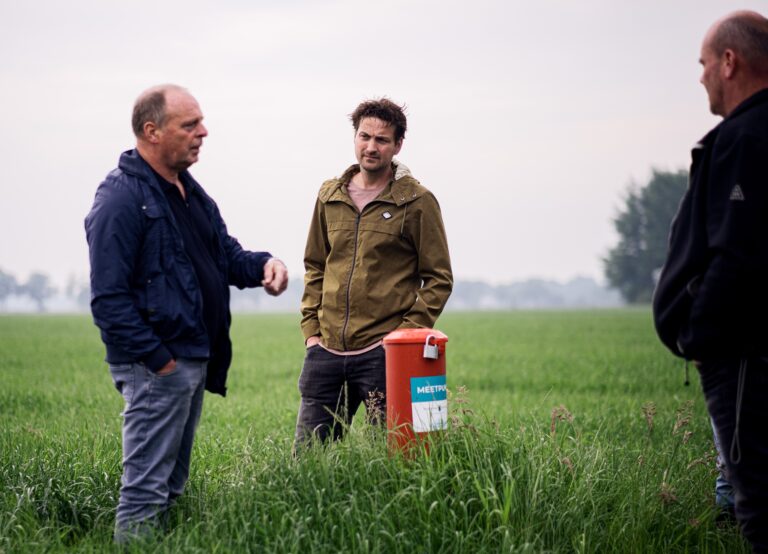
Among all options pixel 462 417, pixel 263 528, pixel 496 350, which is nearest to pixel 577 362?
pixel 496 350

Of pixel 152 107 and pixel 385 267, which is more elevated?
pixel 152 107

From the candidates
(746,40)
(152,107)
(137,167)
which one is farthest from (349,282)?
(746,40)

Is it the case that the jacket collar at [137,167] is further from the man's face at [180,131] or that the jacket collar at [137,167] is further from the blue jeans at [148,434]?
the blue jeans at [148,434]

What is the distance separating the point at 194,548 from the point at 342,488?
835 millimetres

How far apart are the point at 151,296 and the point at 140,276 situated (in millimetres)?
130

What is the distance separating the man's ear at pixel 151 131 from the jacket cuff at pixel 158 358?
107cm

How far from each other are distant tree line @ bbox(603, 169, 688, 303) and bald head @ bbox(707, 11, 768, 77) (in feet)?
290

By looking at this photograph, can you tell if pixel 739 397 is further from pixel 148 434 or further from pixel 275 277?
pixel 148 434

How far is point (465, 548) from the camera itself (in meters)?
4.12

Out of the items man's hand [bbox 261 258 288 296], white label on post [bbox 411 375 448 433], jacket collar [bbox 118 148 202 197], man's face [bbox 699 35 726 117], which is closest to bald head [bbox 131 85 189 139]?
jacket collar [bbox 118 148 202 197]

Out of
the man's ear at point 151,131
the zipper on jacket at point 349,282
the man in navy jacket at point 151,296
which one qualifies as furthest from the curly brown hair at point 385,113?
the man's ear at point 151,131

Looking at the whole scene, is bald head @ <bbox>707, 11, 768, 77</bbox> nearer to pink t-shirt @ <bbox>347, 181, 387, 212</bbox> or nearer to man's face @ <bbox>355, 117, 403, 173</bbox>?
man's face @ <bbox>355, 117, 403, 173</bbox>

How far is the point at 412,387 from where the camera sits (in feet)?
15.5

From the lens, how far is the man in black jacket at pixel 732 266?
338 centimetres
